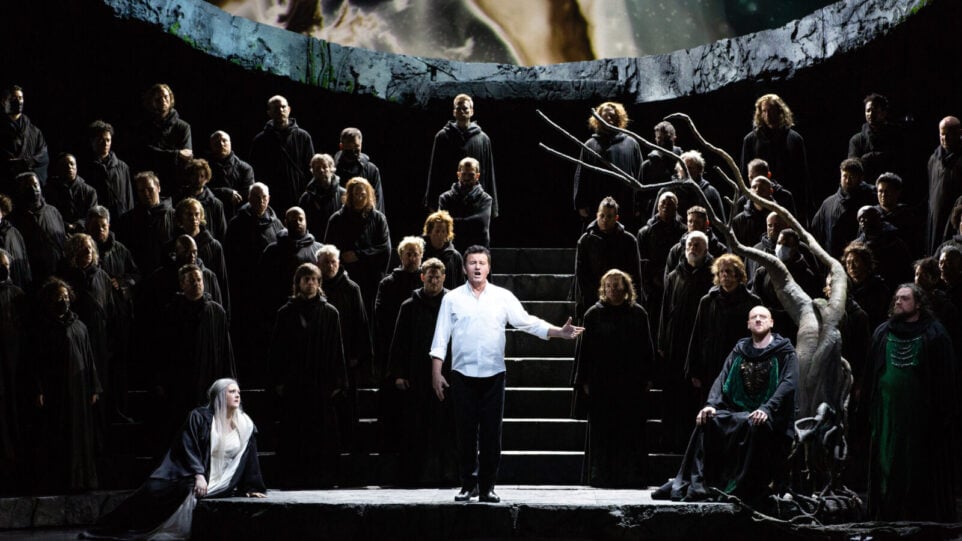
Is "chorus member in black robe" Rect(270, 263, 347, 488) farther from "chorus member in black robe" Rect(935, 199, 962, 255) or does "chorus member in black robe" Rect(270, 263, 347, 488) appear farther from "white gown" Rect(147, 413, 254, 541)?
"chorus member in black robe" Rect(935, 199, 962, 255)

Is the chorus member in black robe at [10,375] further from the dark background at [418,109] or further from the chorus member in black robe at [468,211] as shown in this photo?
the chorus member in black robe at [468,211]

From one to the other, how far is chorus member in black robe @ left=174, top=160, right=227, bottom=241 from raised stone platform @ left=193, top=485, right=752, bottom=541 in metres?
3.88

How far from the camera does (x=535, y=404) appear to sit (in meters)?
9.95

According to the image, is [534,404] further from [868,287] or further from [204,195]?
[204,195]

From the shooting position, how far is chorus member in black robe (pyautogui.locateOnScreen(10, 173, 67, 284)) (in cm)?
1038

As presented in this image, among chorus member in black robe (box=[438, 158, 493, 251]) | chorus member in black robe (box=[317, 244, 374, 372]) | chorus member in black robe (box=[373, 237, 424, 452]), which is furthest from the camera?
chorus member in black robe (box=[438, 158, 493, 251])

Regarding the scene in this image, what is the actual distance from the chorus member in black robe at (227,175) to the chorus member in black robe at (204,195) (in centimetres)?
25

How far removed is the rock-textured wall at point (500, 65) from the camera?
13227mm

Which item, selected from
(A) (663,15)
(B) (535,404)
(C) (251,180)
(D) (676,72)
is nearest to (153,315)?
(C) (251,180)

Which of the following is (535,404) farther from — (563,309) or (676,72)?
(676,72)

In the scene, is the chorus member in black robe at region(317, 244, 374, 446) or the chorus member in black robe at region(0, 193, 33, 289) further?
the chorus member in black robe at region(0, 193, 33, 289)

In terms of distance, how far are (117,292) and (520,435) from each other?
3.40 metres

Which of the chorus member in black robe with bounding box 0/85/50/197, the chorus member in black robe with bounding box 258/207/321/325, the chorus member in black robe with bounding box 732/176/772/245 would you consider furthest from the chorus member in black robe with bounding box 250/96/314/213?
the chorus member in black robe with bounding box 732/176/772/245

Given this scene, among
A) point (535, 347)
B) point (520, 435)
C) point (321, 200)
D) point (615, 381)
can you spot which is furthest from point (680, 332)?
point (321, 200)
